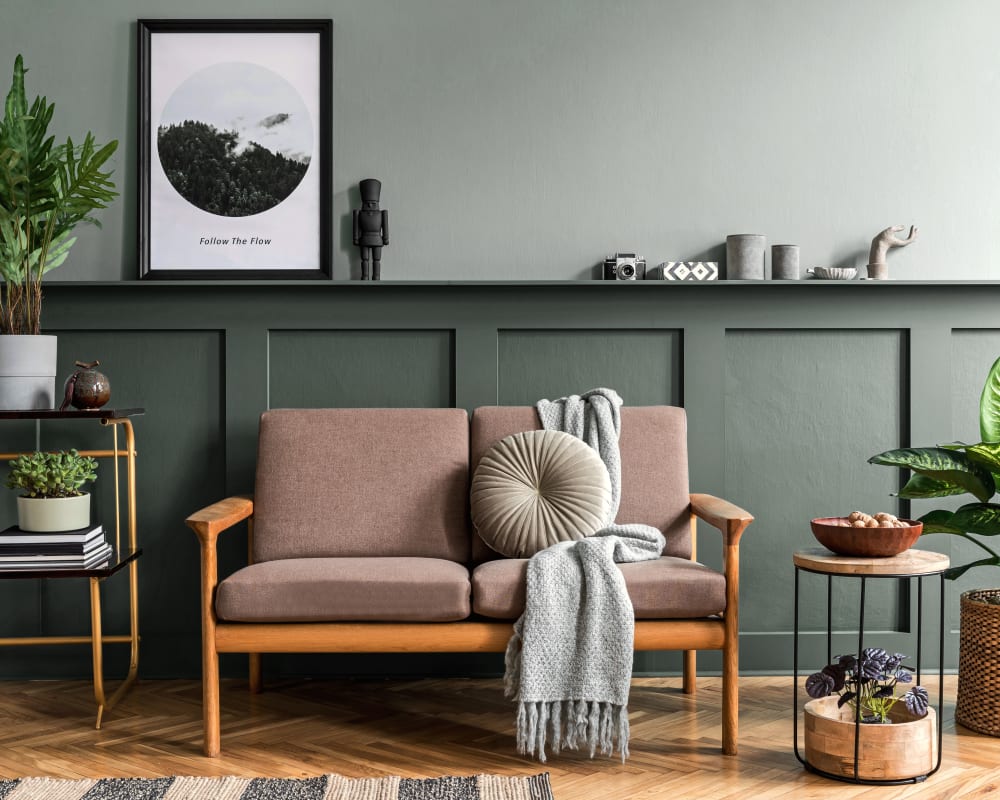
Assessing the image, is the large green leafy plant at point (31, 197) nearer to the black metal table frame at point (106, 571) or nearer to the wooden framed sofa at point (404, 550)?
the black metal table frame at point (106, 571)

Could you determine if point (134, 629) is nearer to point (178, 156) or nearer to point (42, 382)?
point (42, 382)

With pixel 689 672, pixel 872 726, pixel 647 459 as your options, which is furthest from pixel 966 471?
pixel 689 672

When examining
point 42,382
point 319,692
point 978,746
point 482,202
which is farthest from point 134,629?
point 978,746

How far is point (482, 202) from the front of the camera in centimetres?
331

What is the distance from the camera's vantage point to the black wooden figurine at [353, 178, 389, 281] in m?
3.20

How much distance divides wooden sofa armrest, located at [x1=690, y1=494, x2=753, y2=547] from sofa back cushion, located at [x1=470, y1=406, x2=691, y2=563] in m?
0.07

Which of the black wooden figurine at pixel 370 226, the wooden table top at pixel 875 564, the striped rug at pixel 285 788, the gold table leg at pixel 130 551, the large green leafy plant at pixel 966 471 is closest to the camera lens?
the striped rug at pixel 285 788

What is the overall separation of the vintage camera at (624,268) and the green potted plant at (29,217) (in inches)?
62.4

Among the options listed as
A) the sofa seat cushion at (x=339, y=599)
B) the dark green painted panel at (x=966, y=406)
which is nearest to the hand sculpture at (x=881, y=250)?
the dark green painted panel at (x=966, y=406)

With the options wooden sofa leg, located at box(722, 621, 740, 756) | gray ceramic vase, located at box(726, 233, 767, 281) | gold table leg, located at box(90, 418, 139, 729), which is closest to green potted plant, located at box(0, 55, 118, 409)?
gold table leg, located at box(90, 418, 139, 729)

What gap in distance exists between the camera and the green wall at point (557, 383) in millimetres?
3238

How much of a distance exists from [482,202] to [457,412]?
2.50ft

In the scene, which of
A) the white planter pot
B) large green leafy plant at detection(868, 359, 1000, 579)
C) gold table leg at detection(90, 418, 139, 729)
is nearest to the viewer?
large green leafy plant at detection(868, 359, 1000, 579)

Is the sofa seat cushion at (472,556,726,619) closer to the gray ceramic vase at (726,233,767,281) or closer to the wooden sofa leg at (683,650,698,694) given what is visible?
the wooden sofa leg at (683,650,698,694)
